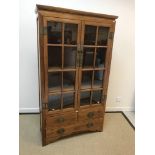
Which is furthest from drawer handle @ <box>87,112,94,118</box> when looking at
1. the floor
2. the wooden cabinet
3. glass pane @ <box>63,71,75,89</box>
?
the floor

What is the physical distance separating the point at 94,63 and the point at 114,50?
84 centimetres

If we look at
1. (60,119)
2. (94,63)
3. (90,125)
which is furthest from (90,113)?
(94,63)

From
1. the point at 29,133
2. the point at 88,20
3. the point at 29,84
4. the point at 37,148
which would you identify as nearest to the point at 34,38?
the point at 29,84

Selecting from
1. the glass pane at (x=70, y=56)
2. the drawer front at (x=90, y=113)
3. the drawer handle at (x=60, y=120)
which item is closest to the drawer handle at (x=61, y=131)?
the drawer handle at (x=60, y=120)

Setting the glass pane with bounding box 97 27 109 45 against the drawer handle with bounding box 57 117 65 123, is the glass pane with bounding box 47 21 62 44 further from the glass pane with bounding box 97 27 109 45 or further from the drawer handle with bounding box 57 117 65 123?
the drawer handle with bounding box 57 117 65 123

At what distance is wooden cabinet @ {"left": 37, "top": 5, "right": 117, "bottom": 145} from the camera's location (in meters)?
1.80

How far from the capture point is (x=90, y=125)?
230cm

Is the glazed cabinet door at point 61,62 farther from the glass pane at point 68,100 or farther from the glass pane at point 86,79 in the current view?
the glass pane at point 86,79

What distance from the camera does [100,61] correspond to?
7.09 feet

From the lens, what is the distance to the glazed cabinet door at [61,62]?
5.91 feet

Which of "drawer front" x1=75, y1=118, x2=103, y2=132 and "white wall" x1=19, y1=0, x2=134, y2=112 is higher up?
"white wall" x1=19, y1=0, x2=134, y2=112
